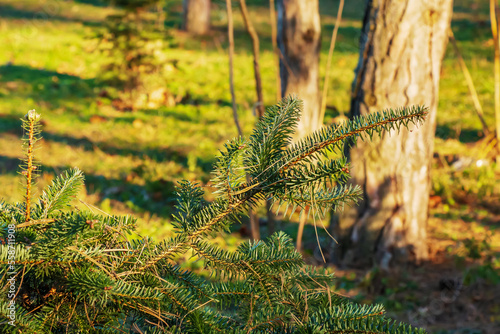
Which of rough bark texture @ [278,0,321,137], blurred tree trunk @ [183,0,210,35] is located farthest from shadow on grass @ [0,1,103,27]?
rough bark texture @ [278,0,321,137]

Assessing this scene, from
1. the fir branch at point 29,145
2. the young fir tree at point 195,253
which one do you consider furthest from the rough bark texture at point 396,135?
the fir branch at point 29,145

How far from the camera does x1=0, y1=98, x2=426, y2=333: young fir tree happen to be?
88 centimetres

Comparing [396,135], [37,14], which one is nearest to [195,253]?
[396,135]

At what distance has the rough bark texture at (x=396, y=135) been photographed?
11.9ft

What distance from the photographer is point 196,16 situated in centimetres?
1491

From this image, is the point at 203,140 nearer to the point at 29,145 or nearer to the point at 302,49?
the point at 302,49

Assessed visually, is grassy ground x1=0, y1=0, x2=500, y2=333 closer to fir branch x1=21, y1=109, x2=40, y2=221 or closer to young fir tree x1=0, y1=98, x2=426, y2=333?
fir branch x1=21, y1=109, x2=40, y2=221

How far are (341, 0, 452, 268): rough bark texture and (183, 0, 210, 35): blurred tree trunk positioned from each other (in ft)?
39.3

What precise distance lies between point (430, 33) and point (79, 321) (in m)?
3.54

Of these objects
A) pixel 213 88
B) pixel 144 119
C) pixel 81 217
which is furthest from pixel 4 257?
pixel 213 88

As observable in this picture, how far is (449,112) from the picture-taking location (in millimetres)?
7891

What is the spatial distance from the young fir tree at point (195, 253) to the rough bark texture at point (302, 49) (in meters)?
4.77

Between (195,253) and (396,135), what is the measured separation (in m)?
3.06

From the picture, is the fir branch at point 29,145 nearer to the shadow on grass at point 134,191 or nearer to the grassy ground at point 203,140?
the grassy ground at point 203,140
